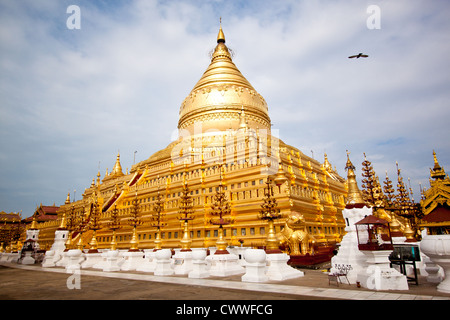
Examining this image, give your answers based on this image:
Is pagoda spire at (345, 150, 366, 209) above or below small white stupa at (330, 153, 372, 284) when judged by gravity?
above

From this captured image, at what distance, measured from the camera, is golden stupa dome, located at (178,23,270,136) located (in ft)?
112

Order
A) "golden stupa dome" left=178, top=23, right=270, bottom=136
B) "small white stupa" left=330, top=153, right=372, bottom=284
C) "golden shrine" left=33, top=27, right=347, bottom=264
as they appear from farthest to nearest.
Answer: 1. "golden stupa dome" left=178, top=23, right=270, bottom=136
2. "golden shrine" left=33, top=27, right=347, bottom=264
3. "small white stupa" left=330, top=153, right=372, bottom=284

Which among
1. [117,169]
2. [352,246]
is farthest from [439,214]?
[117,169]

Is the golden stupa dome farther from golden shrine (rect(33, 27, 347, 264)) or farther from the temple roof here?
the temple roof

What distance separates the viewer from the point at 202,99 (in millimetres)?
36344

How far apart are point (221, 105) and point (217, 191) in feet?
53.4

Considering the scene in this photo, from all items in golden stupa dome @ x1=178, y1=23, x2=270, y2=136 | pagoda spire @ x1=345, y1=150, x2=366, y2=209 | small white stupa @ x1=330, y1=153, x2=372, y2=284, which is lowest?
small white stupa @ x1=330, y1=153, x2=372, y2=284

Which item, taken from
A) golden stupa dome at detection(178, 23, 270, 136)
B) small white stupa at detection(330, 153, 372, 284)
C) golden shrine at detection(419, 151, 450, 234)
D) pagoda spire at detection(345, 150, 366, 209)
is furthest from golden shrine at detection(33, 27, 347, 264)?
golden shrine at detection(419, 151, 450, 234)

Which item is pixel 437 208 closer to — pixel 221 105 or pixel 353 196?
pixel 353 196

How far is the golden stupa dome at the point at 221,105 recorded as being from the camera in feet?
→ 112

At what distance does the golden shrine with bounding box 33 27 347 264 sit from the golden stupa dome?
0.13m

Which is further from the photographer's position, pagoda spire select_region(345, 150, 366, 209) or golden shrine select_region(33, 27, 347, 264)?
golden shrine select_region(33, 27, 347, 264)

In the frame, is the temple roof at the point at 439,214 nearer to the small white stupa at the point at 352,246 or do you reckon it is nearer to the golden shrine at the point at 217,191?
the small white stupa at the point at 352,246
